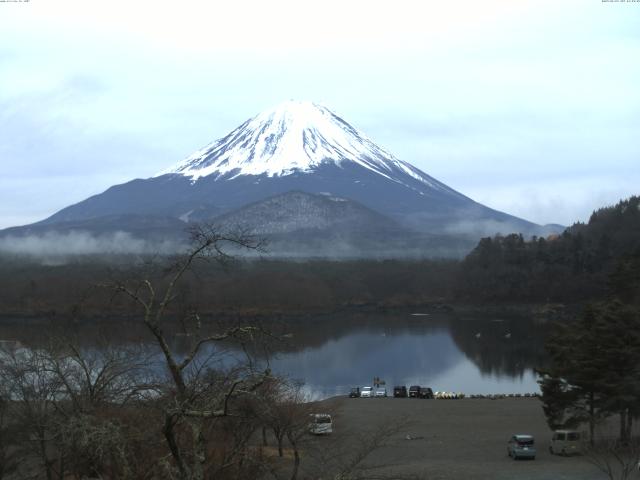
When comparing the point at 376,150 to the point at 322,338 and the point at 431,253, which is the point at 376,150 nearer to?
the point at 431,253

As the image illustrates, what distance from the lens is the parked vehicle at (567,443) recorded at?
11.7 meters

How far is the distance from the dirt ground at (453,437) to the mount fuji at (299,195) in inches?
3640

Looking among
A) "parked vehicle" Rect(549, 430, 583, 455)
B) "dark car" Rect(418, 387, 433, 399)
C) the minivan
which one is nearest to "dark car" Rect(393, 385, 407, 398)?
the minivan

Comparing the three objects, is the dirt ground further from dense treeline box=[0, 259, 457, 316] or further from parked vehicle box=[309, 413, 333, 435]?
dense treeline box=[0, 259, 457, 316]

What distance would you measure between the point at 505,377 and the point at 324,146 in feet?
421

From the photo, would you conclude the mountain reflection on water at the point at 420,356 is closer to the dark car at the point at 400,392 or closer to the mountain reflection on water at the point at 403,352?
the mountain reflection on water at the point at 403,352

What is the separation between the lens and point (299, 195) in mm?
124312

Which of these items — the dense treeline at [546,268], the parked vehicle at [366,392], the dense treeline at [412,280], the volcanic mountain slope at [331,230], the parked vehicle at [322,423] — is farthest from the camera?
the volcanic mountain slope at [331,230]

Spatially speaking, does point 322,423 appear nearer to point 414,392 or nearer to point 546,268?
point 414,392

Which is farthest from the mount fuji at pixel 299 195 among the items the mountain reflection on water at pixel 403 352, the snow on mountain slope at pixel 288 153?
the mountain reflection on water at pixel 403 352

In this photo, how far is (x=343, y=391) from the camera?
22.1 meters

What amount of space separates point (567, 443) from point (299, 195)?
113m

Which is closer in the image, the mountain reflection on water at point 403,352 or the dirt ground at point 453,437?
the dirt ground at point 453,437

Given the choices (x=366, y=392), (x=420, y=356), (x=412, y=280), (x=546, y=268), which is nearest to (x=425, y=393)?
(x=366, y=392)
